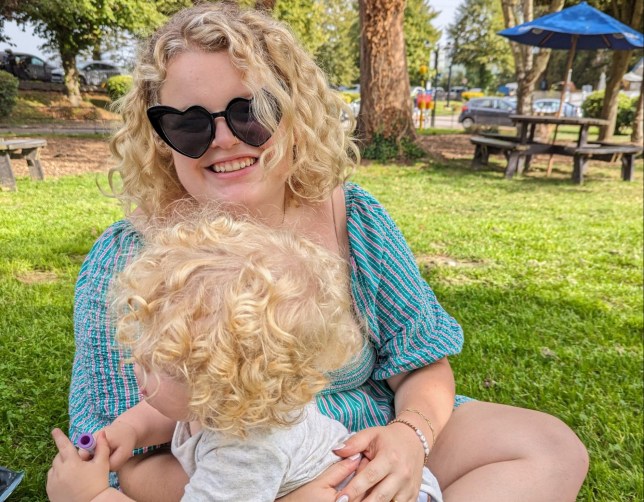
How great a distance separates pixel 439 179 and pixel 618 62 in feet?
22.2

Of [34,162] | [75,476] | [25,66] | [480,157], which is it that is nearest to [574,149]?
[480,157]

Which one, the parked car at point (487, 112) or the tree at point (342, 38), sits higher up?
the tree at point (342, 38)

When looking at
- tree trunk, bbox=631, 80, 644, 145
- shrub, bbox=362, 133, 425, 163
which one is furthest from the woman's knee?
tree trunk, bbox=631, 80, 644, 145

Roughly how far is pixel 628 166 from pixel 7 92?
10455 millimetres

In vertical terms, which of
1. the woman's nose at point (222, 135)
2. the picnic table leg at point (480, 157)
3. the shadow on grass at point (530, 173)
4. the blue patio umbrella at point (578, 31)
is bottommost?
the shadow on grass at point (530, 173)

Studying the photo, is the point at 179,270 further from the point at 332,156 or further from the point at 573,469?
the point at 573,469

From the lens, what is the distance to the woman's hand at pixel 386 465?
47.8 inches

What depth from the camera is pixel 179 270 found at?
3.56ft

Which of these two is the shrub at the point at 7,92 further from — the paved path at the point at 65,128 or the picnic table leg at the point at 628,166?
the picnic table leg at the point at 628,166

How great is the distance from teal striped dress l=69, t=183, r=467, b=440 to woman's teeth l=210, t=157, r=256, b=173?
30 centimetres

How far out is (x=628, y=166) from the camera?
877 centimetres

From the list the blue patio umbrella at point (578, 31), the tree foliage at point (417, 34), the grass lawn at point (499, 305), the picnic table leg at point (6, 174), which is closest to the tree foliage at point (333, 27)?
the tree foliage at point (417, 34)

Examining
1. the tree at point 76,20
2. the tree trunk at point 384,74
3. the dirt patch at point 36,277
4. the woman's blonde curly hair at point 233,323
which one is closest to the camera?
the woman's blonde curly hair at point 233,323

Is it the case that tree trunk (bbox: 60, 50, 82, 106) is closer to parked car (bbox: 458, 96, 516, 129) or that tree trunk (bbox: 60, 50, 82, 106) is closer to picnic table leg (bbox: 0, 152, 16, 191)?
picnic table leg (bbox: 0, 152, 16, 191)
